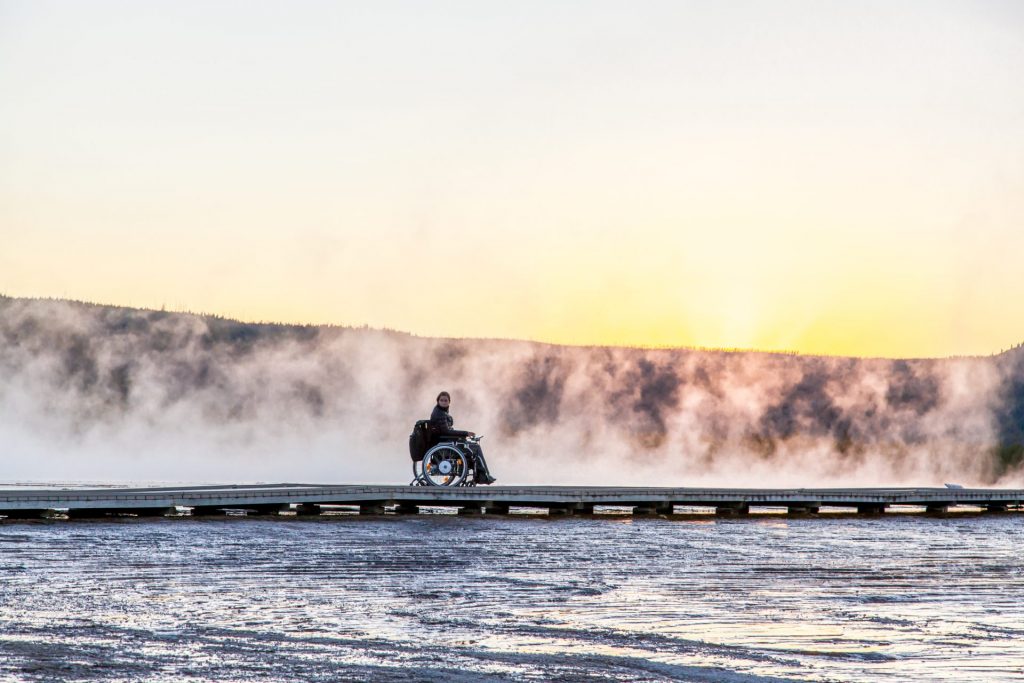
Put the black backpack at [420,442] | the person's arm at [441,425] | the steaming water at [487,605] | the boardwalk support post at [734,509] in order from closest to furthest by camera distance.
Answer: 1. the steaming water at [487,605]
2. the person's arm at [441,425]
3. the black backpack at [420,442]
4. the boardwalk support post at [734,509]

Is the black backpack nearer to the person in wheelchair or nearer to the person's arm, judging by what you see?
the person in wheelchair

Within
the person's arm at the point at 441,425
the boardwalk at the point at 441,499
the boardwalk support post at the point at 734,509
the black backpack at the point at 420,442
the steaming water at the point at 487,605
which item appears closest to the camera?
the steaming water at the point at 487,605

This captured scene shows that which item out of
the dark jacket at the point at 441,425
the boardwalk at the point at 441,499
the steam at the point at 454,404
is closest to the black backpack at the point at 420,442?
the dark jacket at the point at 441,425

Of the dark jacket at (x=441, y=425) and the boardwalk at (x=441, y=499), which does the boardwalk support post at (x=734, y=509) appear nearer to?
the boardwalk at (x=441, y=499)

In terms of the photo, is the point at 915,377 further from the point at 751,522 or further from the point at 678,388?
the point at 751,522

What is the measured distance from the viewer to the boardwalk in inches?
1102

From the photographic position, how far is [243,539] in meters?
24.2

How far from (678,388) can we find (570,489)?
95.2 meters

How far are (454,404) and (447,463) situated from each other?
82149 mm

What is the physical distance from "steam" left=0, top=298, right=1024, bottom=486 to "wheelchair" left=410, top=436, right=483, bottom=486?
62323 mm

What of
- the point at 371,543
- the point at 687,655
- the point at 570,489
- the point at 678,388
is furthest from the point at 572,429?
the point at 687,655

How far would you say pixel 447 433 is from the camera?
3195cm

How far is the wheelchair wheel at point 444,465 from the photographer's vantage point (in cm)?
3234

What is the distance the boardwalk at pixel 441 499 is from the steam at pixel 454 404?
56.6 m
